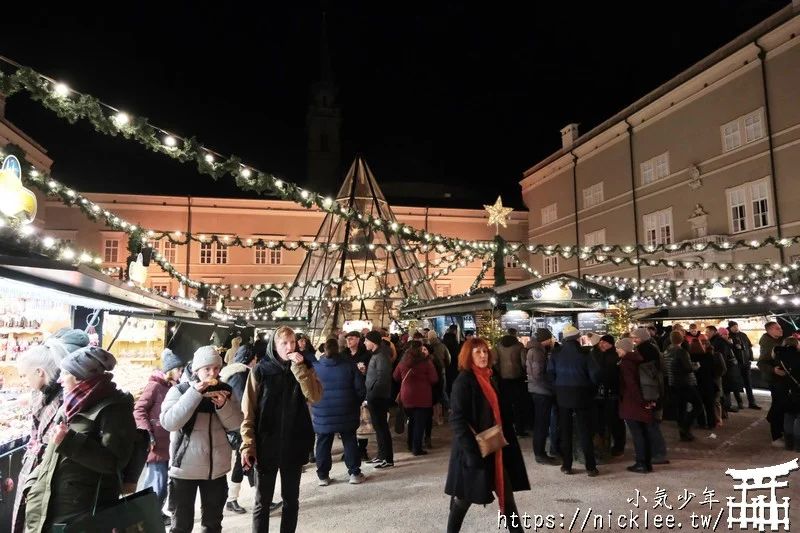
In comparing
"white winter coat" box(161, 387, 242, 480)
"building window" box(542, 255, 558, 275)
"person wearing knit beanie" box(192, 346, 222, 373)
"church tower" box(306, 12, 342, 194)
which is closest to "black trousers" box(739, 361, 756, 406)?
"white winter coat" box(161, 387, 242, 480)

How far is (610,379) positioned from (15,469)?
6.21m

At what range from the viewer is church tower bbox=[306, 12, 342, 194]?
4231cm

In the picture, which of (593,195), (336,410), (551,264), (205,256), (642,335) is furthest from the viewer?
(205,256)

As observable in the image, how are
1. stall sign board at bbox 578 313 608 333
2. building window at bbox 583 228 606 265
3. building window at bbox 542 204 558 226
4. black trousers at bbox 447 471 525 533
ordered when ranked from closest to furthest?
black trousers at bbox 447 471 525 533, stall sign board at bbox 578 313 608 333, building window at bbox 583 228 606 265, building window at bbox 542 204 558 226

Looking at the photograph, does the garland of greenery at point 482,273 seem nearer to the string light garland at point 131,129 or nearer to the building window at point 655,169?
the string light garland at point 131,129

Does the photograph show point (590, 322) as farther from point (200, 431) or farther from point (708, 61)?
point (708, 61)

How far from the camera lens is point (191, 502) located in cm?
364

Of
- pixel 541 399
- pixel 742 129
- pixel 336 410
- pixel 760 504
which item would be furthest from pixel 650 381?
pixel 742 129

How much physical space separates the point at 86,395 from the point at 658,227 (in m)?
25.7

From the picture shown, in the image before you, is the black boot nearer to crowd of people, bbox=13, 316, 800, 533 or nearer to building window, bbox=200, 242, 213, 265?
crowd of people, bbox=13, 316, 800, 533

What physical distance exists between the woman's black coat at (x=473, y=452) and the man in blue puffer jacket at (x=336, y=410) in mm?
2313

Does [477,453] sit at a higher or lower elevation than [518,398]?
higher

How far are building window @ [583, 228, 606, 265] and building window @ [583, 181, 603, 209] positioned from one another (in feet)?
5.25

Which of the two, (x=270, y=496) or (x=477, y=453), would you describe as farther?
(x=270, y=496)
